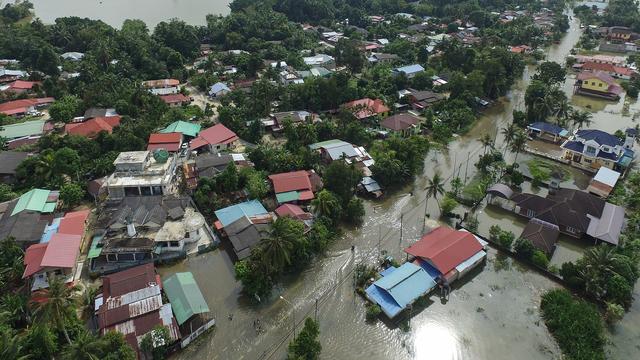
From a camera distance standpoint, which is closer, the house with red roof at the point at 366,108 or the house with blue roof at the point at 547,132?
Answer: the house with blue roof at the point at 547,132

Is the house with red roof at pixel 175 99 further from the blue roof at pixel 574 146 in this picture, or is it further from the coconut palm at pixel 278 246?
the blue roof at pixel 574 146

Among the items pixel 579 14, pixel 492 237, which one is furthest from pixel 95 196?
pixel 579 14

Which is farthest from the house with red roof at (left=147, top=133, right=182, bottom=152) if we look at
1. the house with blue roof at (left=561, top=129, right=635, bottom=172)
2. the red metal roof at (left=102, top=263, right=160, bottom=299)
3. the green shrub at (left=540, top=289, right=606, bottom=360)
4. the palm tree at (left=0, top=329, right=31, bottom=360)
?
the house with blue roof at (left=561, top=129, right=635, bottom=172)

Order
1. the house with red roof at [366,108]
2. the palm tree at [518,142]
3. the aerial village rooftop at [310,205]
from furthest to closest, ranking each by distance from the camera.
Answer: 1. the house with red roof at [366,108]
2. the palm tree at [518,142]
3. the aerial village rooftop at [310,205]

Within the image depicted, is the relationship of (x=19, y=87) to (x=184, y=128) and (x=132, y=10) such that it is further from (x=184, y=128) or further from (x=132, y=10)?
(x=132, y=10)

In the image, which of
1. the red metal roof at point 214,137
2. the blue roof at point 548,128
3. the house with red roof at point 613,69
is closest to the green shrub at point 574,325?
the blue roof at point 548,128

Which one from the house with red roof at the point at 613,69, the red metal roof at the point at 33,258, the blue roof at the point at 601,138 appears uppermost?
the red metal roof at the point at 33,258

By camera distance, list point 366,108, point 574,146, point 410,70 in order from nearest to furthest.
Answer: point 574,146, point 366,108, point 410,70

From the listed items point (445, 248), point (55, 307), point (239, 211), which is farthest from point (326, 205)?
point (55, 307)
